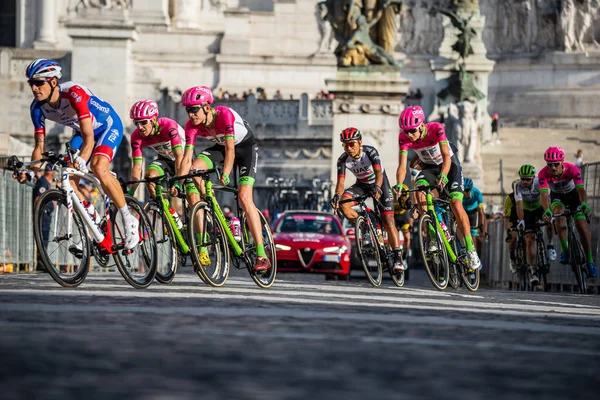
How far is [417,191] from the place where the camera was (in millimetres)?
17062

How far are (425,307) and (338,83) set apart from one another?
21.8 metres

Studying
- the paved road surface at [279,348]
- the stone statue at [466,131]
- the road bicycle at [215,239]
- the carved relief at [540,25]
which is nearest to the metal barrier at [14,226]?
the road bicycle at [215,239]

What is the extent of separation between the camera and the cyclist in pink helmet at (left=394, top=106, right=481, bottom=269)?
17.0 m

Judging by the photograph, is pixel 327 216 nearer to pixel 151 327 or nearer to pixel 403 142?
pixel 403 142

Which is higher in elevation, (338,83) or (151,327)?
(338,83)

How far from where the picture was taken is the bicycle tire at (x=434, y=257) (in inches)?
651

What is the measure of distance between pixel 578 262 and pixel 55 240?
353 inches

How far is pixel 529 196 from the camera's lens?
2095 cm

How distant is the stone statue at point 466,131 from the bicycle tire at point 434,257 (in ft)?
92.9

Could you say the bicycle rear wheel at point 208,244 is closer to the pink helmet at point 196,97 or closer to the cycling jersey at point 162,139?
the cycling jersey at point 162,139

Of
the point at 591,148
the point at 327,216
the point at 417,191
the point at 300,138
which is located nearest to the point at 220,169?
the point at 417,191

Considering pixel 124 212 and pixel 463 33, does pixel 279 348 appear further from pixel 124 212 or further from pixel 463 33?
pixel 463 33

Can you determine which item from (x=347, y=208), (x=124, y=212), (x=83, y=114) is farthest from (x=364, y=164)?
(x=83, y=114)

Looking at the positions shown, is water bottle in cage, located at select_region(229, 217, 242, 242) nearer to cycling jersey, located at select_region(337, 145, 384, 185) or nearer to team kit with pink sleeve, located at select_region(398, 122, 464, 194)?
cycling jersey, located at select_region(337, 145, 384, 185)
